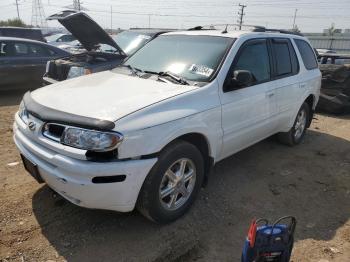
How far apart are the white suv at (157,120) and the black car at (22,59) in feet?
17.8

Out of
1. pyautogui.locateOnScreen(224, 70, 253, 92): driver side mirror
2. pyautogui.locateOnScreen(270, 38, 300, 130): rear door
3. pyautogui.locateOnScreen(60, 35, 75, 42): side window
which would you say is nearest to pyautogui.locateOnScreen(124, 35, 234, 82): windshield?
pyautogui.locateOnScreen(224, 70, 253, 92): driver side mirror

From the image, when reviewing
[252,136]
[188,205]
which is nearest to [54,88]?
[188,205]

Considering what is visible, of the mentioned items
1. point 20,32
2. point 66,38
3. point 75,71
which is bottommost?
point 66,38

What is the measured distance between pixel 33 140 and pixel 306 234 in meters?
2.72

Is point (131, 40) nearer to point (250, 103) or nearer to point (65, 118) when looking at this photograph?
point (250, 103)

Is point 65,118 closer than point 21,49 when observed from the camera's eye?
Yes

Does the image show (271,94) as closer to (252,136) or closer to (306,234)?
(252,136)

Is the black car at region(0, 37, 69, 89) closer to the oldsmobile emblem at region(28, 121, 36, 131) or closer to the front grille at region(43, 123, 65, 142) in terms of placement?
the oldsmobile emblem at region(28, 121, 36, 131)

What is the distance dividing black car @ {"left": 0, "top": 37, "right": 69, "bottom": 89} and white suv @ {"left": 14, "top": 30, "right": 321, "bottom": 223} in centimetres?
543

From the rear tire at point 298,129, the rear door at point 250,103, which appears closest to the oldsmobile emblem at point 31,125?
the rear door at point 250,103

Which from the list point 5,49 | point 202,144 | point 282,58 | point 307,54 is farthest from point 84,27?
point 202,144

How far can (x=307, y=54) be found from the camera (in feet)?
19.8

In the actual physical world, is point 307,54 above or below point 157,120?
above

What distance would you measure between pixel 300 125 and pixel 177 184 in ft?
11.4
